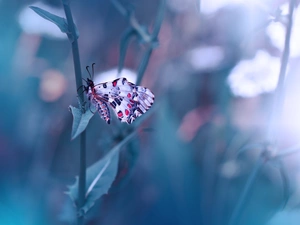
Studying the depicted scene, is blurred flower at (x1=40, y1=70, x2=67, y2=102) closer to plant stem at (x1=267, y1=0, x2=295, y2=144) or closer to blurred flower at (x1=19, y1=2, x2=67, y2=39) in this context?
blurred flower at (x1=19, y1=2, x2=67, y2=39)

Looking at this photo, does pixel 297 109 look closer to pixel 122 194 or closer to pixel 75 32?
pixel 122 194

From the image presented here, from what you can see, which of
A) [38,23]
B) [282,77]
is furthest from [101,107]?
[38,23]

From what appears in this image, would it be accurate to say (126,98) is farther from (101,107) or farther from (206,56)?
(206,56)

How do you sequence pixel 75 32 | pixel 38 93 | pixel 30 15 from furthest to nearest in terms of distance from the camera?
pixel 38 93 → pixel 30 15 → pixel 75 32

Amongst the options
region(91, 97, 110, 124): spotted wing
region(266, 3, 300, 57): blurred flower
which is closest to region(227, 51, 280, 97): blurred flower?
region(266, 3, 300, 57): blurred flower

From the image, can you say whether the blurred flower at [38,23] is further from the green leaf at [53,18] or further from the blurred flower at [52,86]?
the green leaf at [53,18]

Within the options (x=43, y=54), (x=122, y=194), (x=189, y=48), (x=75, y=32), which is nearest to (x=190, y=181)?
(x=122, y=194)

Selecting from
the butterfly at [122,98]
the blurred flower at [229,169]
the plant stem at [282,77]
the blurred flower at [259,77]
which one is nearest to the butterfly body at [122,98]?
the butterfly at [122,98]
